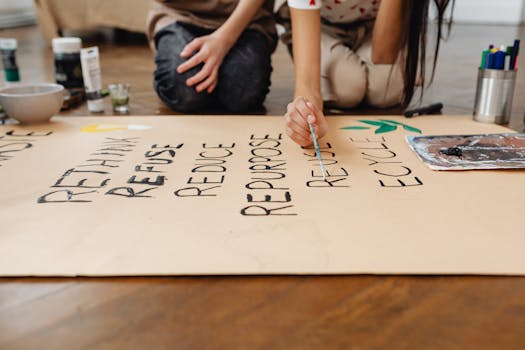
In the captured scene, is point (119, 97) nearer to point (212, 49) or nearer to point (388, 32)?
point (212, 49)

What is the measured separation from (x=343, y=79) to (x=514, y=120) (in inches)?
16.1

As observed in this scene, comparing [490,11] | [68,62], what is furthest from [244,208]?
[490,11]

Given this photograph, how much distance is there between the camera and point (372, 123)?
3.46 feet

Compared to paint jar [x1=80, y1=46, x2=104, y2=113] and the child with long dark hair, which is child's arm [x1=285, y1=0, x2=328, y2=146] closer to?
the child with long dark hair

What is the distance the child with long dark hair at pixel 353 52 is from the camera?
0.98 metres

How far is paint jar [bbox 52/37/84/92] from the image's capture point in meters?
1.27

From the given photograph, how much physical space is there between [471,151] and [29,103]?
845mm

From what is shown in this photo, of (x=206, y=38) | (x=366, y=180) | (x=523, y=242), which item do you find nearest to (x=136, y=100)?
(x=206, y=38)

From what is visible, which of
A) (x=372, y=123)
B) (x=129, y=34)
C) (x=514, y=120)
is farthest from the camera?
(x=129, y=34)

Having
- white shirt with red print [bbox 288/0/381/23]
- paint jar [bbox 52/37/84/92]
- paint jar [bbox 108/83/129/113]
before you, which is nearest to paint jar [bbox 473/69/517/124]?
white shirt with red print [bbox 288/0/381/23]

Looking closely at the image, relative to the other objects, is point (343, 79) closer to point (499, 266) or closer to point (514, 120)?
point (514, 120)

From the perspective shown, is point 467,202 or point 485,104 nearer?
point 467,202

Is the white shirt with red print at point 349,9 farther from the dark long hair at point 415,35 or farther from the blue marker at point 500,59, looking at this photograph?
the blue marker at point 500,59

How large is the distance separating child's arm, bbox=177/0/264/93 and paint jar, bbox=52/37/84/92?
0.30 meters
